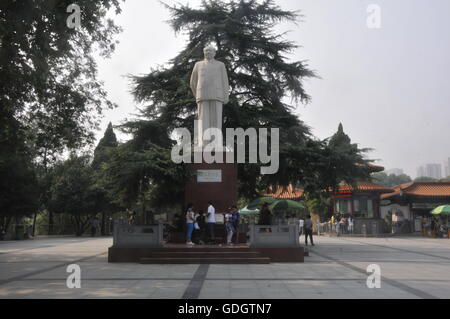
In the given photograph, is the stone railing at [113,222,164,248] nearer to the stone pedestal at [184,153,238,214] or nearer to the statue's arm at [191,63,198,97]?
the stone pedestal at [184,153,238,214]

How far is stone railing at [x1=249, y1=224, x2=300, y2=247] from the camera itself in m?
12.6

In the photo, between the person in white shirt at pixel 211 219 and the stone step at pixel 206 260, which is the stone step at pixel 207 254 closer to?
the stone step at pixel 206 260

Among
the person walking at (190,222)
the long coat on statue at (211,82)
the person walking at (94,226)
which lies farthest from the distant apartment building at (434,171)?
the person walking at (190,222)

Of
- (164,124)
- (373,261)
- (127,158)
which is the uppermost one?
(164,124)

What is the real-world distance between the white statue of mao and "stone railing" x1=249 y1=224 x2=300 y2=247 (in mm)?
3413

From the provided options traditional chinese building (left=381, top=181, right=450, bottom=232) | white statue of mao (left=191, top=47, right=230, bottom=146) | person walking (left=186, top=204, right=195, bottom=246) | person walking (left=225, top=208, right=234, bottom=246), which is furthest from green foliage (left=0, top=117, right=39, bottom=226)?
traditional chinese building (left=381, top=181, right=450, bottom=232)

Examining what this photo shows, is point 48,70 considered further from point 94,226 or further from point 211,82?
point 94,226

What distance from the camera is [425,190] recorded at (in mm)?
33906

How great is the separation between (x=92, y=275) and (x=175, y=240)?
15.3ft

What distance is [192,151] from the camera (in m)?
14.1
